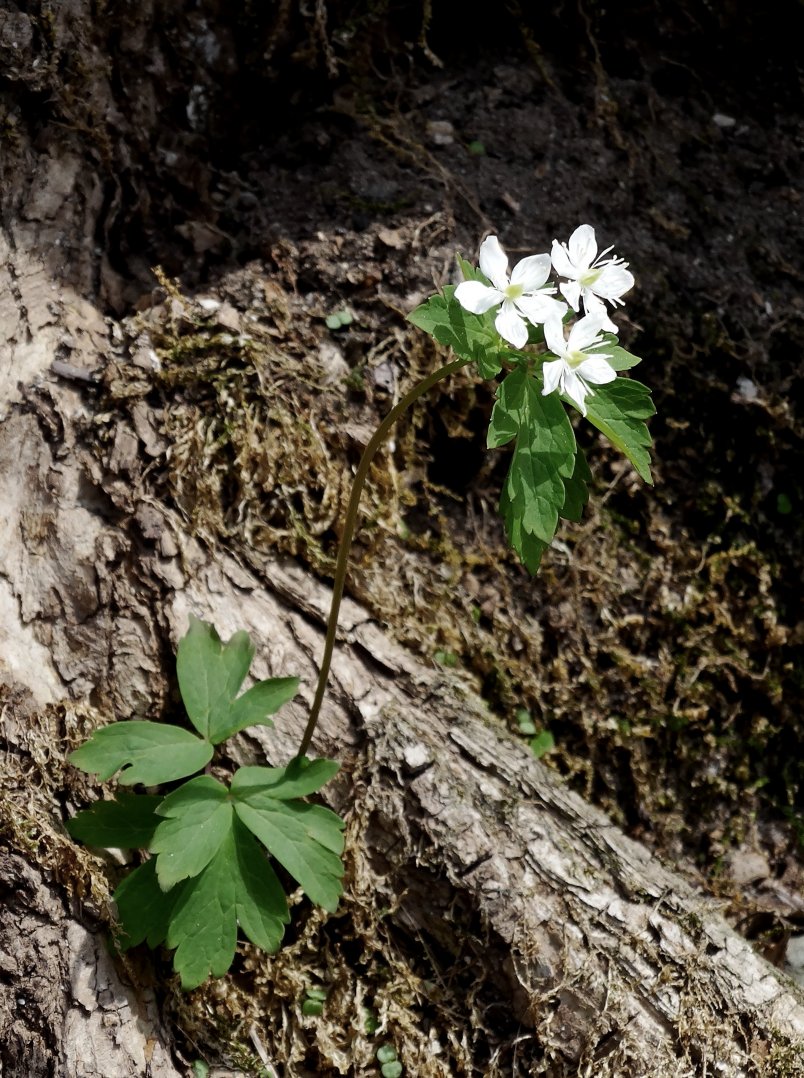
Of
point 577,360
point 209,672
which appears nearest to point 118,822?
point 209,672

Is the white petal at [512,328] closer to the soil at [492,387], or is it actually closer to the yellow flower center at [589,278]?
the yellow flower center at [589,278]

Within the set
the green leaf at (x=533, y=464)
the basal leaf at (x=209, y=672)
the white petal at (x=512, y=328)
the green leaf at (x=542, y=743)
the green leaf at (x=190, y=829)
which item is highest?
the white petal at (x=512, y=328)

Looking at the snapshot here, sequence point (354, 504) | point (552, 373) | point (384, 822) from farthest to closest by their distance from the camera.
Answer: point (384, 822) < point (354, 504) < point (552, 373)

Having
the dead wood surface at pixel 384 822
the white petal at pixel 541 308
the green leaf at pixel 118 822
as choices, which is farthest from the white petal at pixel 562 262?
the green leaf at pixel 118 822

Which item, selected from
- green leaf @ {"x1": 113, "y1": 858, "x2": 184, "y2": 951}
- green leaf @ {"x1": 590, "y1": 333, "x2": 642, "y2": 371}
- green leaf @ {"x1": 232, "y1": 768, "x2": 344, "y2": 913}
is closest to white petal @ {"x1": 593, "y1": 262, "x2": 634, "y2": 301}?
green leaf @ {"x1": 590, "y1": 333, "x2": 642, "y2": 371}

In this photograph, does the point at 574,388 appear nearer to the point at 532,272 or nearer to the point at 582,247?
the point at 532,272

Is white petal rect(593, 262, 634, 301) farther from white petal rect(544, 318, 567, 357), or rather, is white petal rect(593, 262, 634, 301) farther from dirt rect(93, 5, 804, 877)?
dirt rect(93, 5, 804, 877)

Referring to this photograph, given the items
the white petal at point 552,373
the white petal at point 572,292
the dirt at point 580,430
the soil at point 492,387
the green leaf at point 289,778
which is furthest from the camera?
the dirt at point 580,430
